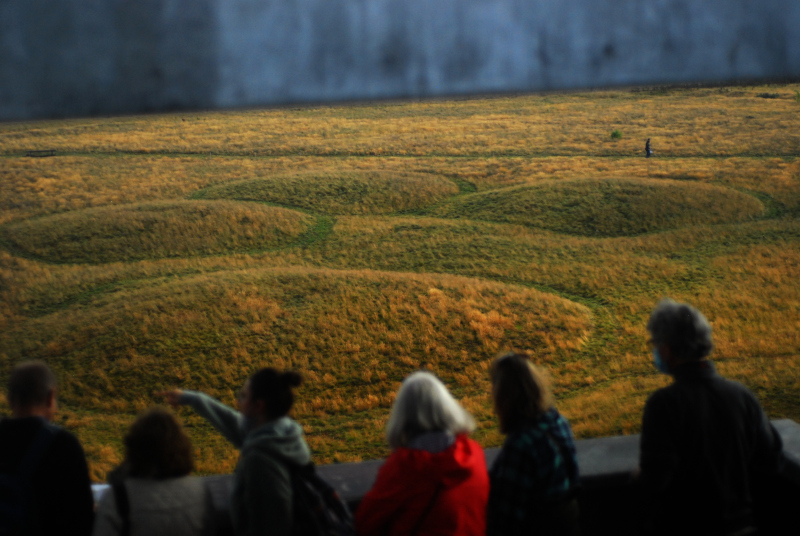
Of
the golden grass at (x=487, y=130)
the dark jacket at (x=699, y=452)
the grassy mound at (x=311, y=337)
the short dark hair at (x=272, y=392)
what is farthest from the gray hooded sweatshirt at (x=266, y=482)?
the golden grass at (x=487, y=130)

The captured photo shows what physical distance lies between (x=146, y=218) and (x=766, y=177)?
14.8 metres

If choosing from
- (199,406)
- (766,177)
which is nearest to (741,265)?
(766,177)

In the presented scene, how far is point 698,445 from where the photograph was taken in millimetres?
2555

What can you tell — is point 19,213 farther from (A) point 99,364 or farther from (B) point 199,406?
(B) point 199,406

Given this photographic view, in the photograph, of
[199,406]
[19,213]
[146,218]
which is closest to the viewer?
[199,406]

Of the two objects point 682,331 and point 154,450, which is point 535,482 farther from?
point 154,450

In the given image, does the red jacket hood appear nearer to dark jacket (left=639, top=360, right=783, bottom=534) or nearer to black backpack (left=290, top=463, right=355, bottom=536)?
black backpack (left=290, top=463, right=355, bottom=536)

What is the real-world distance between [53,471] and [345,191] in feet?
53.1

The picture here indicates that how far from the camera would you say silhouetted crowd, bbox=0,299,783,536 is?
2496 mm

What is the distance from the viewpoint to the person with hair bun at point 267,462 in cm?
246

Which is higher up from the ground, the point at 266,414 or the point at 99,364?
the point at 266,414

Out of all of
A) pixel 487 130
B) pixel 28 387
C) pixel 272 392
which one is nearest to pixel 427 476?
pixel 272 392

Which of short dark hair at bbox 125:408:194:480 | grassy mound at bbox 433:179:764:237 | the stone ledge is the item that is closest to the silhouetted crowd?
short dark hair at bbox 125:408:194:480

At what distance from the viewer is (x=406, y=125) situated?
24.1 metres
